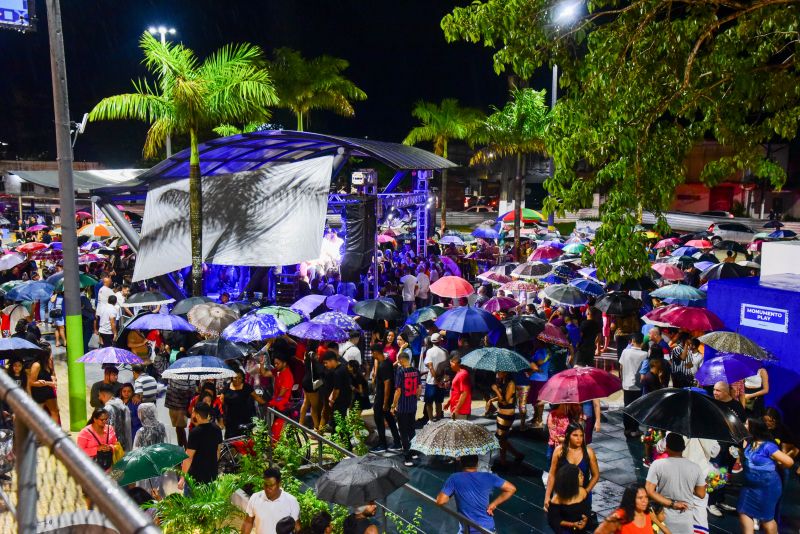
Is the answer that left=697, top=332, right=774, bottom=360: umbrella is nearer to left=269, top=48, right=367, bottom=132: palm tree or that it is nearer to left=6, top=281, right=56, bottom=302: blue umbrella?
left=6, top=281, right=56, bottom=302: blue umbrella

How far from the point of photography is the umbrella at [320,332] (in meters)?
12.4

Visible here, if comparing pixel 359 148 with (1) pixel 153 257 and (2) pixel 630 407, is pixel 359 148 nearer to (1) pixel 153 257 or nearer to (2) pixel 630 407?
(1) pixel 153 257

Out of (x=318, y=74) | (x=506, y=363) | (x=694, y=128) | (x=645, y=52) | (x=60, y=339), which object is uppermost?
(x=318, y=74)

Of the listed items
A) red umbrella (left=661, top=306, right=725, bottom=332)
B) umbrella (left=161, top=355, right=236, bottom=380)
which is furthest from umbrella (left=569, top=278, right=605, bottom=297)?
umbrella (left=161, top=355, right=236, bottom=380)

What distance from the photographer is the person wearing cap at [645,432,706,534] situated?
7.28 meters

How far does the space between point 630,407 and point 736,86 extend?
168 inches

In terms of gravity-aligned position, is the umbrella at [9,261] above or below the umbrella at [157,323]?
above

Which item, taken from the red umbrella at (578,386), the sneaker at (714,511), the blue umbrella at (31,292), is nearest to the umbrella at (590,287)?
the red umbrella at (578,386)

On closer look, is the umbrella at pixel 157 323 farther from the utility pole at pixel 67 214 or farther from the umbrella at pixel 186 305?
the umbrella at pixel 186 305

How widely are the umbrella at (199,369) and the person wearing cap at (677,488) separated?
18.2 ft

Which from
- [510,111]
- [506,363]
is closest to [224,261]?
[506,363]

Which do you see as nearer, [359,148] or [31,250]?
[359,148]

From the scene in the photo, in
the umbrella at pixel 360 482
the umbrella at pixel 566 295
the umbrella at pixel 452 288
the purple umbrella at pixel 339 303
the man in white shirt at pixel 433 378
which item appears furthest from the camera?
the umbrella at pixel 452 288

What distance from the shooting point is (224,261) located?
1966cm
